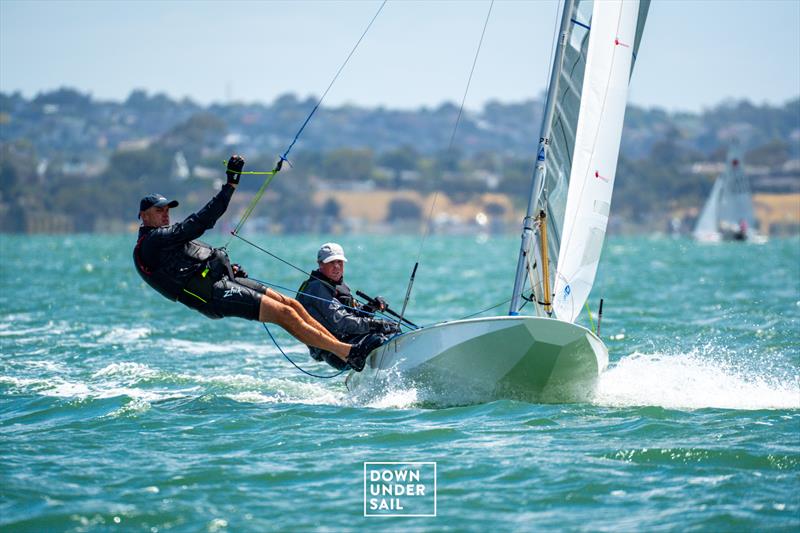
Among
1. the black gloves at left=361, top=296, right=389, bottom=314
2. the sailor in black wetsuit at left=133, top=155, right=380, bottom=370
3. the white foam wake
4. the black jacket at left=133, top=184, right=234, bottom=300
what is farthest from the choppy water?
the black jacket at left=133, top=184, right=234, bottom=300

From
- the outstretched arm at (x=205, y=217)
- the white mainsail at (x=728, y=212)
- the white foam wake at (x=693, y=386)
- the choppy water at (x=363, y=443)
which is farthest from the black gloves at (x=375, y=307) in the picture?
the white mainsail at (x=728, y=212)

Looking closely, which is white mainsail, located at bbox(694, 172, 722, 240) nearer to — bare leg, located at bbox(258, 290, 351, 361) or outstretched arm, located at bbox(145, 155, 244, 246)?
bare leg, located at bbox(258, 290, 351, 361)

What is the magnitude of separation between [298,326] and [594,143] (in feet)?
9.64

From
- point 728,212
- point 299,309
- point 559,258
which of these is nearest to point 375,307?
point 299,309

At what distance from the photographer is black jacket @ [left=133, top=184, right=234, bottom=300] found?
32.2 feet

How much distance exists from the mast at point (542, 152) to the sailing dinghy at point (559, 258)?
1cm

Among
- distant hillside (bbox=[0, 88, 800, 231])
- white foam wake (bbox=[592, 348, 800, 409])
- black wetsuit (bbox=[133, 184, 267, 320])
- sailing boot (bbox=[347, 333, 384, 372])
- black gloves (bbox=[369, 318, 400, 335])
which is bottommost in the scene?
white foam wake (bbox=[592, 348, 800, 409])

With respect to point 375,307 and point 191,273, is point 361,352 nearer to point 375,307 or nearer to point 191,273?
point 375,307

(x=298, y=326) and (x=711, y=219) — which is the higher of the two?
(x=711, y=219)

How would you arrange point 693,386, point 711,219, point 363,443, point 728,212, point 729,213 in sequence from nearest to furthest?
point 363,443, point 693,386, point 728,212, point 729,213, point 711,219

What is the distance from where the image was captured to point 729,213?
78.2 meters

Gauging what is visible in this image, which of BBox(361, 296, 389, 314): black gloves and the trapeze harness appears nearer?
the trapeze harness

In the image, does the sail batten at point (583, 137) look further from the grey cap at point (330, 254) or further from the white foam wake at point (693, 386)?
the grey cap at point (330, 254)

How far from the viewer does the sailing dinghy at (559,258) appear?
372 inches
